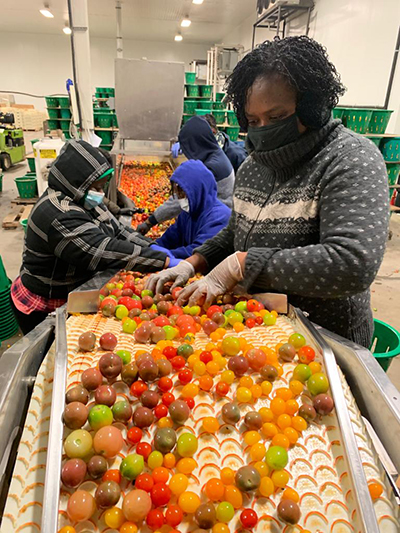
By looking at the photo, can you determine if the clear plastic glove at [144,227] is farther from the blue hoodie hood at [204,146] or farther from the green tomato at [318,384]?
the green tomato at [318,384]

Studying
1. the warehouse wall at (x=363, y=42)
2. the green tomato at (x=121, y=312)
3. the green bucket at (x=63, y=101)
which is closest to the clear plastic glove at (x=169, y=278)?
the green tomato at (x=121, y=312)

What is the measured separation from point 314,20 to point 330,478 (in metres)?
10.1

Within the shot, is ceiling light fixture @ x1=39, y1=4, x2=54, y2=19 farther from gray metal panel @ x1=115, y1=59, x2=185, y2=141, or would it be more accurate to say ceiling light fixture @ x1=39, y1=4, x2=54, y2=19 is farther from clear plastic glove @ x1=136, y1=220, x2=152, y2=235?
clear plastic glove @ x1=136, y1=220, x2=152, y2=235

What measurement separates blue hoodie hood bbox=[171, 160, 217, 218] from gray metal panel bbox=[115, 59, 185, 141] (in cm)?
252

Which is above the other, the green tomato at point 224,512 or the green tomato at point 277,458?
the green tomato at point 277,458

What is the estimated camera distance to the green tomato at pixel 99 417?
81 centimetres

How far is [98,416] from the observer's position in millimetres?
816

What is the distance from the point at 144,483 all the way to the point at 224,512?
0.55ft

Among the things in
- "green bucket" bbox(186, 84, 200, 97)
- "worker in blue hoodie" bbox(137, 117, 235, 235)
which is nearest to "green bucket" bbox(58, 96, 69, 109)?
"green bucket" bbox(186, 84, 200, 97)

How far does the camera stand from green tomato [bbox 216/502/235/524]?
726mm

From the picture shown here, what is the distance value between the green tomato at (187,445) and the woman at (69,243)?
1.42 metres

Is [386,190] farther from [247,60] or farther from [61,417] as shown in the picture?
[61,417]

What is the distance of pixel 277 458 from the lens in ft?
2.58

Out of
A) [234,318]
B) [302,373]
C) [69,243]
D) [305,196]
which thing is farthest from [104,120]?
[302,373]
